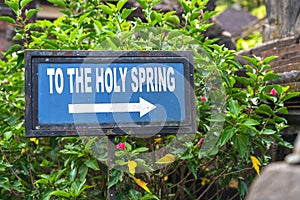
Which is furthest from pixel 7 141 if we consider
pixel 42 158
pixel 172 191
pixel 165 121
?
pixel 165 121

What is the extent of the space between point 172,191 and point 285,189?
2951mm

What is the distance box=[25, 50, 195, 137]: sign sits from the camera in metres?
2.48

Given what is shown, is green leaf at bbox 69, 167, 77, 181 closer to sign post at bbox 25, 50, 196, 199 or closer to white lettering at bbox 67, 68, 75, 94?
sign post at bbox 25, 50, 196, 199

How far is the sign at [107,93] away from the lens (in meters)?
2.48

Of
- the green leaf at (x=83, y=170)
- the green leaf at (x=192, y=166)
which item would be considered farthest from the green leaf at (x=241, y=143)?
the green leaf at (x=83, y=170)

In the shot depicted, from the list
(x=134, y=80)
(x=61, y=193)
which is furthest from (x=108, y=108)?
(x=61, y=193)

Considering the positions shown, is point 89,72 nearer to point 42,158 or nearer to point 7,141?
point 7,141

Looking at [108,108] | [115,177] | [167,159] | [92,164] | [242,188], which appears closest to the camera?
[108,108]

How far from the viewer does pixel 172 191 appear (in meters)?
4.02

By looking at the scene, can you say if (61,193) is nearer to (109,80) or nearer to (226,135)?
(109,80)

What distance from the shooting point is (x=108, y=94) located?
8.27 feet

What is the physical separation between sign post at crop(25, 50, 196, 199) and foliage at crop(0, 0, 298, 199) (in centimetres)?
61

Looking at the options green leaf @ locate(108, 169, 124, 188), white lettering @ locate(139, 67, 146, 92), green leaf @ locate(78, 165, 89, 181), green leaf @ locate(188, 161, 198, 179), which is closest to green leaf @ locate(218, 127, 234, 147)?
green leaf @ locate(188, 161, 198, 179)

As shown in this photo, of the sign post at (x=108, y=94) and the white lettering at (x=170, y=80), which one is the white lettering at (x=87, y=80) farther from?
the white lettering at (x=170, y=80)
